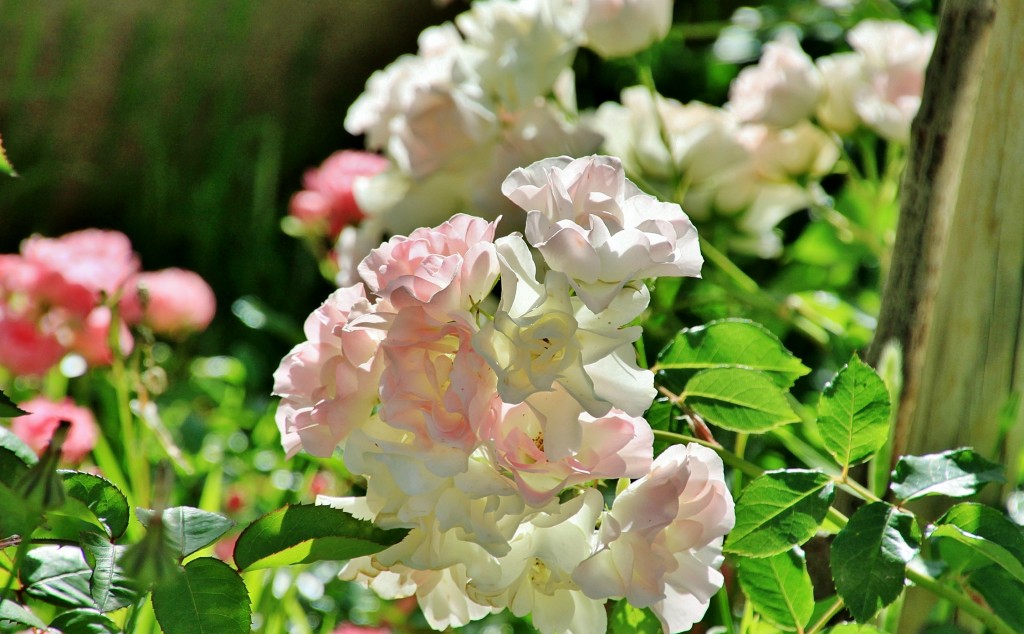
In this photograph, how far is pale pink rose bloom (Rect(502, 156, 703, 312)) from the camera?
333mm

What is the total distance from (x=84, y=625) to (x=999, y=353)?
47cm

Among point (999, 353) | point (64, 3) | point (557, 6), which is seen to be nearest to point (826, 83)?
point (557, 6)

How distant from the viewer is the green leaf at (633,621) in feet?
1.43

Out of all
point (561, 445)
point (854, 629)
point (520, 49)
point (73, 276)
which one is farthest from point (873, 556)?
point (73, 276)

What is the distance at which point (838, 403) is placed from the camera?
1.39 feet

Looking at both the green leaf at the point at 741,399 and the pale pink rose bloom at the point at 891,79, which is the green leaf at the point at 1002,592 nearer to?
the green leaf at the point at 741,399

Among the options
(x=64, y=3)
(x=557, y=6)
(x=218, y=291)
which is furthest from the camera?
(x=64, y=3)

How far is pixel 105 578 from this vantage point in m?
0.35

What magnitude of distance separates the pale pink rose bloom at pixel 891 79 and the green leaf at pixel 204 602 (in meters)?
0.66

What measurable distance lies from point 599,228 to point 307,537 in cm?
15

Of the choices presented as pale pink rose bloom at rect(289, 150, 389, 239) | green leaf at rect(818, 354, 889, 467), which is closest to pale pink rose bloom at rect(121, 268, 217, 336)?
pale pink rose bloom at rect(289, 150, 389, 239)

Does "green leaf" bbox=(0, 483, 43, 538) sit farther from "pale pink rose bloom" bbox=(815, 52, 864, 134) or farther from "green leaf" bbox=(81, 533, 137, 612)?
"pale pink rose bloom" bbox=(815, 52, 864, 134)

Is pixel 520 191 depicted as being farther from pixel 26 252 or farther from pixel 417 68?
pixel 26 252

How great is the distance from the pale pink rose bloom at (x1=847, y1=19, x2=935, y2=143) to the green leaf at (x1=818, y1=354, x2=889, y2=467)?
46cm
